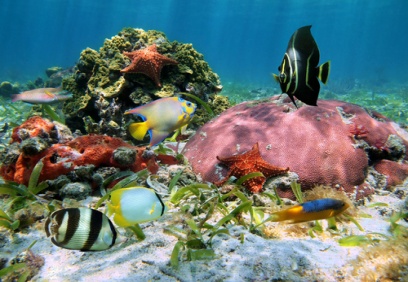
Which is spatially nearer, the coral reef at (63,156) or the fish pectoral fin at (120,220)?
the fish pectoral fin at (120,220)

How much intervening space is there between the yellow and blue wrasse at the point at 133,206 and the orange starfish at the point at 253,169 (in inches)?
66.1

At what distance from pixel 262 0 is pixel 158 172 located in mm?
65349

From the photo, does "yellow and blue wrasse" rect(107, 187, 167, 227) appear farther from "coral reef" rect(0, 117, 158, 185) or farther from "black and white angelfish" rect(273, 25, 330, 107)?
"coral reef" rect(0, 117, 158, 185)

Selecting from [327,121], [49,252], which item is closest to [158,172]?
[49,252]

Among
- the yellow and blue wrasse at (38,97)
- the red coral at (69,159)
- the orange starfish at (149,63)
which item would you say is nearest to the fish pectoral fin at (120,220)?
the red coral at (69,159)

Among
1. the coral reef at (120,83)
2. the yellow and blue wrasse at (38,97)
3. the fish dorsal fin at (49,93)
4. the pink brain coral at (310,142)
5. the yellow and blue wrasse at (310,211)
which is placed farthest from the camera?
the coral reef at (120,83)

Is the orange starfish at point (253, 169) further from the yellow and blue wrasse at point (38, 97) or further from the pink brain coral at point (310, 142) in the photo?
the yellow and blue wrasse at point (38, 97)

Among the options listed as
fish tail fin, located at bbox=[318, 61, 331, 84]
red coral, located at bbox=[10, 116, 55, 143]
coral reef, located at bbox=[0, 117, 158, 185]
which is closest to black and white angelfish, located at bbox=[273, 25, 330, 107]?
fish tail fin, located at bbox=[318, 61, 331, 84]

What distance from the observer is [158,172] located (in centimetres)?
389

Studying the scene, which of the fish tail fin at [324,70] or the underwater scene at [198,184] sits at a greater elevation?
the fish tail fin at [324,70]

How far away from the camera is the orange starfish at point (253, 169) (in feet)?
11.0

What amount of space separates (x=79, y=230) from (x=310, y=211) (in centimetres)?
158

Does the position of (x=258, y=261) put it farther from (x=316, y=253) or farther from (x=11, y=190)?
(x=11, y=190)

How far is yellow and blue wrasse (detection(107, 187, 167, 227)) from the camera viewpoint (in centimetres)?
182
